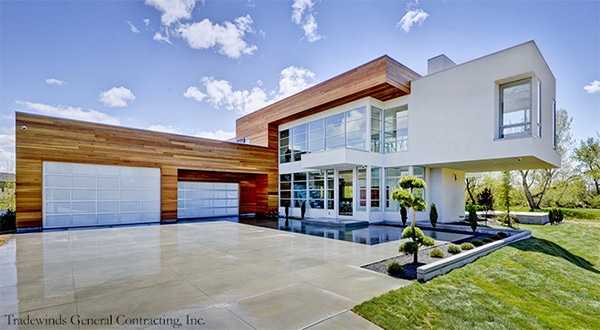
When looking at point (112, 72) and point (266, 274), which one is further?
point (112, 72)

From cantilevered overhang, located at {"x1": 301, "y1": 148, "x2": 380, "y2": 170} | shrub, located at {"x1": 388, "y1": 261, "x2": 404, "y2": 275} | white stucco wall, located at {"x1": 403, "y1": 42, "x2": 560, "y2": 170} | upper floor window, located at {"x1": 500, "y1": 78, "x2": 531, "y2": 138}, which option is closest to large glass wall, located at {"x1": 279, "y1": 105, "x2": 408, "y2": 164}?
cantilevered overhang, located at {"x1": 301, "y1": 148, "x2": 380, "y2": 170}

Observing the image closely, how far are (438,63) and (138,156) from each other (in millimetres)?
17505

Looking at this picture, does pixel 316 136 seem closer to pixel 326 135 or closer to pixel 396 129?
pixel 326 135

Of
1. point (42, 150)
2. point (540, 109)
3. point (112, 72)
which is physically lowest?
point (42, 150)

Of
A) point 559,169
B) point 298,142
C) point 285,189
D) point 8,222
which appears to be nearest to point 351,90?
point 298,142

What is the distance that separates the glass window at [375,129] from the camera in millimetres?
16375

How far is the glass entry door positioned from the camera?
17016 millimetres

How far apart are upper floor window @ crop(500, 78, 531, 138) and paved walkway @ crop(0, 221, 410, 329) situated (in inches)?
326

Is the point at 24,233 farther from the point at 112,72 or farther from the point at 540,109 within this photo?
the point at 540,109

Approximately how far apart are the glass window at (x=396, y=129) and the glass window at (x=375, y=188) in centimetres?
137

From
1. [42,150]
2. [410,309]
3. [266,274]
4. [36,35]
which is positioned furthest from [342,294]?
[42,150]

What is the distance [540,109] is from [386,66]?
271 inches

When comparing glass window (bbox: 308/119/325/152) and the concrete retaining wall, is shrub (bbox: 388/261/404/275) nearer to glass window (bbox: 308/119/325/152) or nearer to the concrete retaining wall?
the concrete retaining wall

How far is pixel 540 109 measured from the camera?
41.1ft
